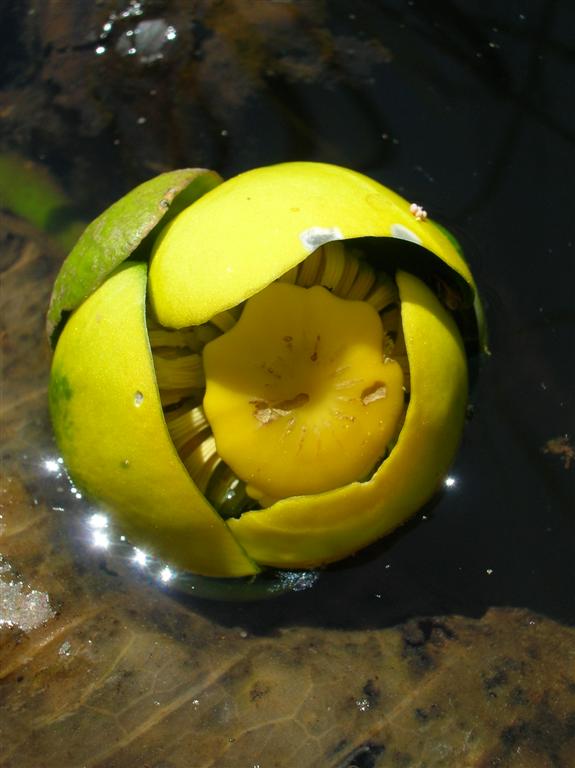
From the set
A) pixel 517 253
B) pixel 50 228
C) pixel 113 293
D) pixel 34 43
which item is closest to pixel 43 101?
pixel 34 43

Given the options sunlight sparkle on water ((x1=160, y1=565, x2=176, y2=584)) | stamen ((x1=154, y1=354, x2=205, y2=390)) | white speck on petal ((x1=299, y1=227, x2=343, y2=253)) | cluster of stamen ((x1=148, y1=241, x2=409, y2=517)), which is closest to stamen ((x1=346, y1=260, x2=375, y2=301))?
cluster of stamen ((x1=148, y1=241, x2=409, y2=517))

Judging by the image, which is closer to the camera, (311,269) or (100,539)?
(311,269)

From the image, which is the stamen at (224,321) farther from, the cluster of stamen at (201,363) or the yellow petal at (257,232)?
the yellow petal at (257,232)

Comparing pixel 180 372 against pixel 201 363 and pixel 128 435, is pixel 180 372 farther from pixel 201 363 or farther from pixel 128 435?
pixel 128 435

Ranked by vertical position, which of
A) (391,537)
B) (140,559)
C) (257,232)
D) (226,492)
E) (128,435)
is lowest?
(391,537)

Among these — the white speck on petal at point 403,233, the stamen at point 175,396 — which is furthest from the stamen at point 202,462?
the white speck on petal at point 403,233

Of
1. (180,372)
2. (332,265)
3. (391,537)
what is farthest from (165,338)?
(391,537)

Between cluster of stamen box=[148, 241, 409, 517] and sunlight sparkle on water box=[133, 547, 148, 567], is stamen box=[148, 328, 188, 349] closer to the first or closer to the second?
cluster of stamen box=[148, 241, 409, 517]

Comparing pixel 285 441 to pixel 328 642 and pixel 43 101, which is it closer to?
pixel 328 642

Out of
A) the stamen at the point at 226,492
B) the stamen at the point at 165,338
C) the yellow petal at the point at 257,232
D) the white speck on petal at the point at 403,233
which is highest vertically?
the yellow petal at the point at 257,232
